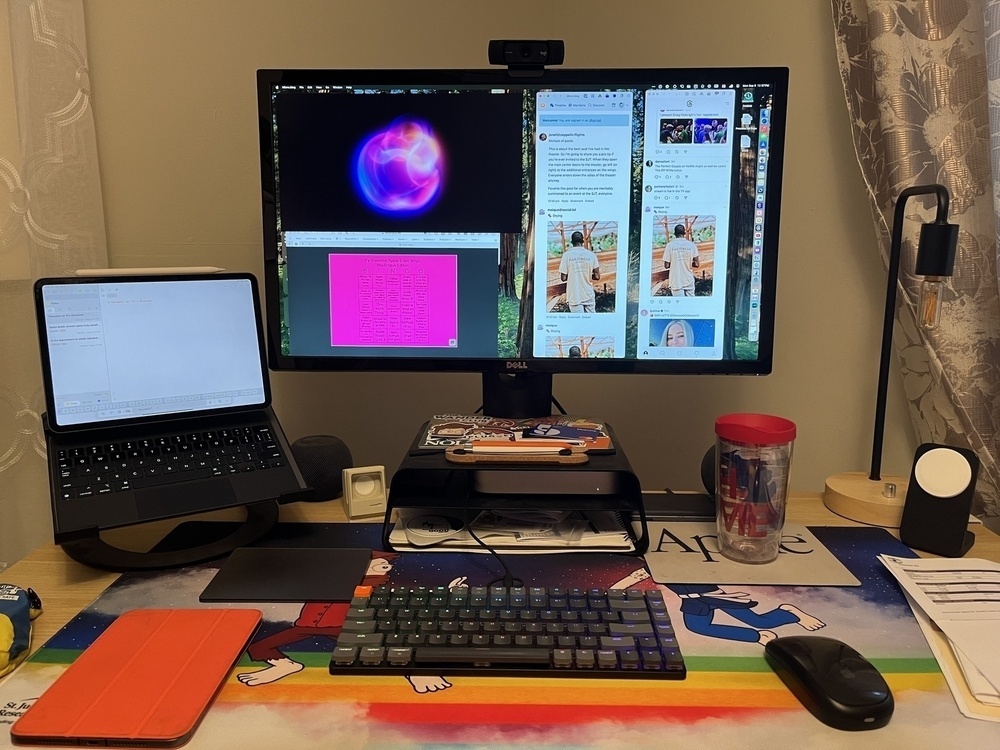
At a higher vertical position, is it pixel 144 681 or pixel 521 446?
pixel 521 446

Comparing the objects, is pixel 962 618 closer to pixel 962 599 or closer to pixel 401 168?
pixel 962 599

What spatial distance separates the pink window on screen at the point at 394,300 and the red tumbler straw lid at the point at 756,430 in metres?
0.35

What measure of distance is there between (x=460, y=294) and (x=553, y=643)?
469 millimetres

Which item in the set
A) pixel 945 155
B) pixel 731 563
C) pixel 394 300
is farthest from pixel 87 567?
pixel 945 155

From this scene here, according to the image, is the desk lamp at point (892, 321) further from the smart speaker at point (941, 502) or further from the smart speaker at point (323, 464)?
the smart speaker at point (323, 464)

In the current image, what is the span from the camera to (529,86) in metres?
0.91

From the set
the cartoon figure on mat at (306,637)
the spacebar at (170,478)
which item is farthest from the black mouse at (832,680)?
the spacebar at (170,478)

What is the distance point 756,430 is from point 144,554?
0.68 metres

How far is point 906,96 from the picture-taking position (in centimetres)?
101

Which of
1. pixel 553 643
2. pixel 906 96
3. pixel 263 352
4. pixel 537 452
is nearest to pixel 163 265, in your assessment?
pixel 263 352

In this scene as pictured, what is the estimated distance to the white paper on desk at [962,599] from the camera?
632 mm

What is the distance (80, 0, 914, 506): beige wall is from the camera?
1104mm

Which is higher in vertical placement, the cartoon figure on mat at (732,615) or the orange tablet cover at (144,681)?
the cartoon figure on mat at (732,615)

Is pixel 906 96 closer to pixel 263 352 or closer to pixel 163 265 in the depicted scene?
pixel 263 352
